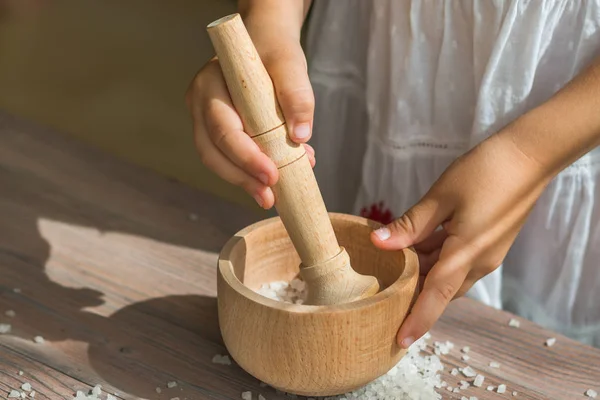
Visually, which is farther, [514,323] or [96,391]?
[514,323]

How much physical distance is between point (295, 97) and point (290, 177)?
0.09 metres

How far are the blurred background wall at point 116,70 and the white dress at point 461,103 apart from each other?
1.20 meters

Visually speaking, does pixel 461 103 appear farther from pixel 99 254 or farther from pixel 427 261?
pixel 99 254

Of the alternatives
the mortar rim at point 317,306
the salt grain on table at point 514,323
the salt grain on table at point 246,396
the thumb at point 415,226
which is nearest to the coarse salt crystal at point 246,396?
the salt grain on table at point 246,396

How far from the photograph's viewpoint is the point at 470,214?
923 millimetres

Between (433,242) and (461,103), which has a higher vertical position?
(461,103)

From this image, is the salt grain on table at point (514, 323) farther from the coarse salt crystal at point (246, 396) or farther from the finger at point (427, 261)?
the coarse salt crystal at point (246, 396)

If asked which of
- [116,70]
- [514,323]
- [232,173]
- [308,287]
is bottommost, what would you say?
[116,70]

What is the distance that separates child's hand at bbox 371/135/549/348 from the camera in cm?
92

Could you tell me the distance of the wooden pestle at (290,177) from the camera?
0.87 m

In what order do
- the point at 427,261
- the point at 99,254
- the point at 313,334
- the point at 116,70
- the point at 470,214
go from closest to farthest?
1. the point at 313,334
2. the point at 470,214
3. the point at 427,261
4. the point at 99,254
5. the point at 116,70

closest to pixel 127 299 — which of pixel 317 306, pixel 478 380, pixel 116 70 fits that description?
pixel 317 306

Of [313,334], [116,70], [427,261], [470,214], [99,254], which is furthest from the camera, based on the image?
[116,70]

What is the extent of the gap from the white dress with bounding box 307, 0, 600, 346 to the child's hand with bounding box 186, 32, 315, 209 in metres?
0.23
